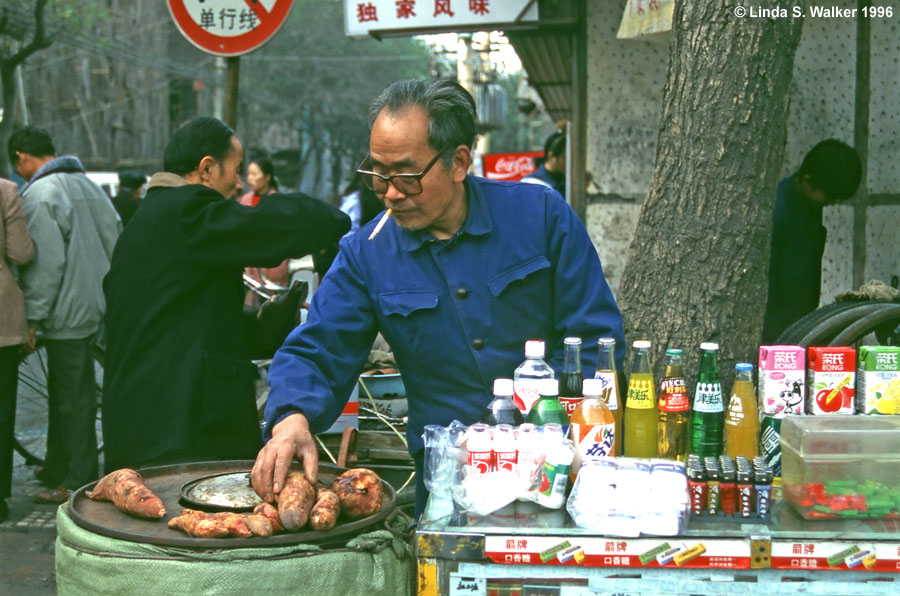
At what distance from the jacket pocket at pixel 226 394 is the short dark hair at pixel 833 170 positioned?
3509mm

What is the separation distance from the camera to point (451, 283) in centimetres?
292

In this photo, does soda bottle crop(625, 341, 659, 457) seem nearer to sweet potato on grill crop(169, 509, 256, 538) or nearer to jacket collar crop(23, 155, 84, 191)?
sweet potato on grill crop(169, 509, 256, 538)

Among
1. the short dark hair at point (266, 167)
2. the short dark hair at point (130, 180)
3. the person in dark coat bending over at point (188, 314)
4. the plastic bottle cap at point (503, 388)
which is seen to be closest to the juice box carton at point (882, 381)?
the plastic bottle cap at point (503, 388)

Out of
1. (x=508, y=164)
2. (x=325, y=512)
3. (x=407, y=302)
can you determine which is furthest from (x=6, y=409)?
(x=508, y=164)

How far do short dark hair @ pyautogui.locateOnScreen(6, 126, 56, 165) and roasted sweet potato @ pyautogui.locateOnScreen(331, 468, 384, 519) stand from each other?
4.89m

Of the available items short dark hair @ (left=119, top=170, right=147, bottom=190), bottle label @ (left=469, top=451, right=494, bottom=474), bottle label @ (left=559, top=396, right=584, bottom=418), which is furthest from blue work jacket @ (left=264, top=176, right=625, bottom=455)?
short dark hair @ (left=119, top=170, right=147, bottom=190)

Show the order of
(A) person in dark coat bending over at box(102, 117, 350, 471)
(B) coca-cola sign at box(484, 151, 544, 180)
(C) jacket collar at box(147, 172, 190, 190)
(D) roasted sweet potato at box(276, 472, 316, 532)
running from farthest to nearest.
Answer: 1. (B) coca-cola sign at box(484, 151, 544, 180)
2. (C) jacket collar at box(147, 172, 190, 190)
3. (A) person in dark coat bending over at box(102, 117, 350, 471)
4. (D) roasted sweet potato at box(276, 472, 316, 532)

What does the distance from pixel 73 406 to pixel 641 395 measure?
4.64 m

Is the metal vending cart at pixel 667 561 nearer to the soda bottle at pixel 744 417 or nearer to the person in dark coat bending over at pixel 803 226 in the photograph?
the soda bottle at pixel 744 417

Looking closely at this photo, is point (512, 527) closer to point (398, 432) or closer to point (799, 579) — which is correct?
point (799, 579)

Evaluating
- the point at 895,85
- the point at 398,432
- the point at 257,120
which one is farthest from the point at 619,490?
the point at 257,120

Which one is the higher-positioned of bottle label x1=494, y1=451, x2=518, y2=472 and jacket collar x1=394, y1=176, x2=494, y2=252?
jacket collar x1=394, y1=176, x2=494, y2=252

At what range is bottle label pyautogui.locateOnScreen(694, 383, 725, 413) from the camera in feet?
8.73

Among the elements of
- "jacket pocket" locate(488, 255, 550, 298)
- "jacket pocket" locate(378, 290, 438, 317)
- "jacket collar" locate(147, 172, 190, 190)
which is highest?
"jacket collar" locate(147, 172, 190, 190)
